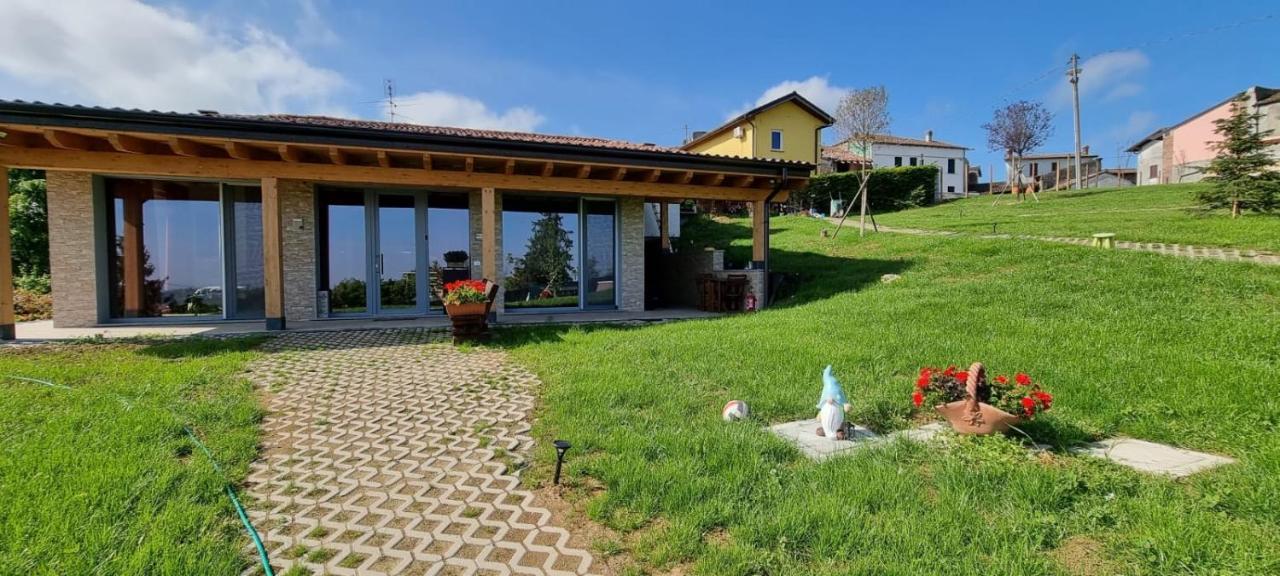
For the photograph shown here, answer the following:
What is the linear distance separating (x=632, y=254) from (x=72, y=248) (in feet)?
28.3

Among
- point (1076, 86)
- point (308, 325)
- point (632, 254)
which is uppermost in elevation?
point (1076, 86)

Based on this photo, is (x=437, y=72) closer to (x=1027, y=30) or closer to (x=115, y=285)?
(x=115, y=285)

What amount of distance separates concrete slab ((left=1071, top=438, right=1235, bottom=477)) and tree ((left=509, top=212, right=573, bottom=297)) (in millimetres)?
8318

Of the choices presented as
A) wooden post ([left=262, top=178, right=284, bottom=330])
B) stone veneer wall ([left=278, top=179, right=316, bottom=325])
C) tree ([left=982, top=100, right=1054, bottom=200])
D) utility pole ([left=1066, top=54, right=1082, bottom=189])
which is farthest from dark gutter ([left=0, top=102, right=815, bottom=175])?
tree ([left=982, top=100, right=1054, bottom=200])

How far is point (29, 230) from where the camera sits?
1166 centimetres

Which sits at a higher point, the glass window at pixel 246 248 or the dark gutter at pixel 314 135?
the dark gutter at pixel 314 135

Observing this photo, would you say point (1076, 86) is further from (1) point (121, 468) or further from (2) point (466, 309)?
(1) point (121, 468)

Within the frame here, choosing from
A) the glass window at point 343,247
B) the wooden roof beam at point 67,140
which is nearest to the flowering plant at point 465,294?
the glass window at point 343,247

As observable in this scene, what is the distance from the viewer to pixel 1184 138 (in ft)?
102

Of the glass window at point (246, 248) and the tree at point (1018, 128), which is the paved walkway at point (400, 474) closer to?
the glass window at point (246, 248)

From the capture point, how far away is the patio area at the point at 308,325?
7242 mm

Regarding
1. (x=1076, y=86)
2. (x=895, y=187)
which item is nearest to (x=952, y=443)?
(x=895, y=187)

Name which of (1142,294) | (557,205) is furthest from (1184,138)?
(557,205)

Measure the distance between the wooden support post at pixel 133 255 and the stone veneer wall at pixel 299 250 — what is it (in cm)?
219
